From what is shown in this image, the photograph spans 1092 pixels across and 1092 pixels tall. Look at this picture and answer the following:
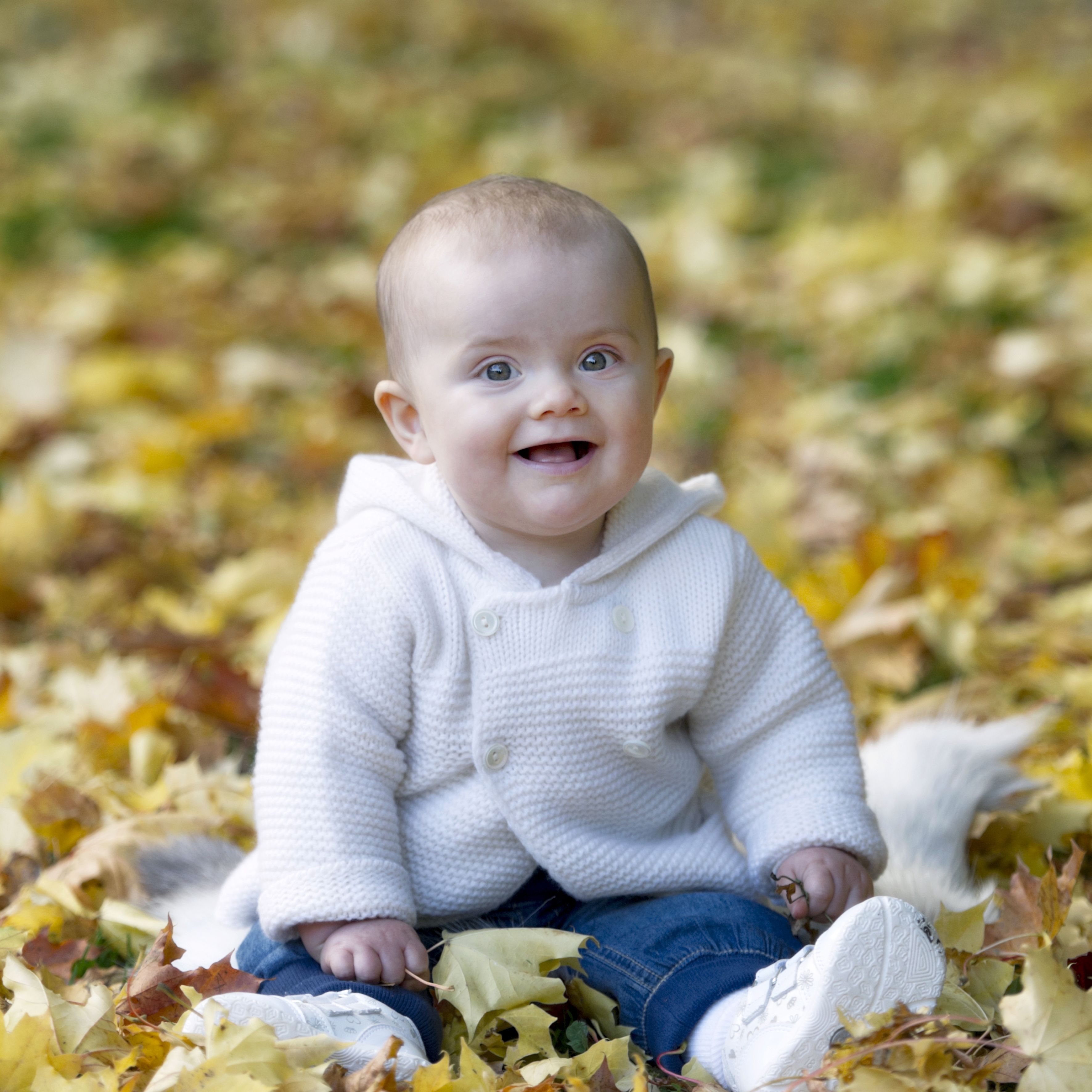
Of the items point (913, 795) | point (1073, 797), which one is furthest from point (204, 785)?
point (1073, 797)

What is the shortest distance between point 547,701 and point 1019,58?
6.53 metres

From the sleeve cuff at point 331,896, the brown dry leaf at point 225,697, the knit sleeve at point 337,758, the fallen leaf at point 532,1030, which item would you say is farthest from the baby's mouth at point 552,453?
the brown dry leaf at point 225,697

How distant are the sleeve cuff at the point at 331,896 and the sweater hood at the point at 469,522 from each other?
35cm

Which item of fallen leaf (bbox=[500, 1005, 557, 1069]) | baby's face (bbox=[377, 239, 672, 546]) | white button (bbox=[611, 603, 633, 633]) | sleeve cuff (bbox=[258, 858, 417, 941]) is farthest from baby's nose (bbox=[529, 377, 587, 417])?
fallen leaf (bbox=[500, 1005, 557, 1069])

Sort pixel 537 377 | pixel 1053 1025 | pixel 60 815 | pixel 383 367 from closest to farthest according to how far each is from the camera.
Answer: pixel 1053 1025, pixel 537 377, pixel 60 815, pixel 383 367

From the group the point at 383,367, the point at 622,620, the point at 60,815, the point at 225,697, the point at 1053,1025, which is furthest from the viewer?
the point at 383,367

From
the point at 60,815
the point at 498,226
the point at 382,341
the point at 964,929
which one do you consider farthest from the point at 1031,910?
the point at 382,341

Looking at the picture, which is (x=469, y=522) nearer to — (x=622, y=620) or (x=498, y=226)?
(x=622, y=620)

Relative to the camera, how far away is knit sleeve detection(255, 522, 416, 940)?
141 cm

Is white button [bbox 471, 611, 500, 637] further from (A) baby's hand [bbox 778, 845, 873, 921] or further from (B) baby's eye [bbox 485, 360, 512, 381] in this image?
(A) baby's hand [bbox 778, 845, 873, 921]

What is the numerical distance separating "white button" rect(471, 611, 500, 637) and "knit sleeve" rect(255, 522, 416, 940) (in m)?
0.08

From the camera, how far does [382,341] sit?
13.2 ft

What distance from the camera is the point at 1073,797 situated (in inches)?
70.8

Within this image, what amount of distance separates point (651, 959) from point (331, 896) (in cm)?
35
